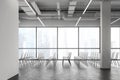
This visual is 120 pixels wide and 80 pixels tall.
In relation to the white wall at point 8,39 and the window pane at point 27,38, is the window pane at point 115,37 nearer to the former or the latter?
the window pane at point 27,38

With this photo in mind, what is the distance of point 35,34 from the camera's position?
18.1 m

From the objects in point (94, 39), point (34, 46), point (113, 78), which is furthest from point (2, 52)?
point (94, 39)

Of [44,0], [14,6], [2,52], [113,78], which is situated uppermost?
[44,0]

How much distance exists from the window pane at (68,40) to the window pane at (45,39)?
1.35ft

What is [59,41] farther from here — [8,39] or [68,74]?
[8,39]

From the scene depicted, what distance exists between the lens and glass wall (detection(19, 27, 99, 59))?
59.4ft

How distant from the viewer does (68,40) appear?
1847cm

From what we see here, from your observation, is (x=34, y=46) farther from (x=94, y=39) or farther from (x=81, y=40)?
(x=94, y=39)

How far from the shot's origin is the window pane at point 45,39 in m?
18.2

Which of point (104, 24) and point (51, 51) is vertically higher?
point (104, 24)

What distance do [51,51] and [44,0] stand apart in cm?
705

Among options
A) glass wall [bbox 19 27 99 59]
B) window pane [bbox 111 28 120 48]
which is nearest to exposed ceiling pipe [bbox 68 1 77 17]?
glass wall [bbox 19 27 99 59]

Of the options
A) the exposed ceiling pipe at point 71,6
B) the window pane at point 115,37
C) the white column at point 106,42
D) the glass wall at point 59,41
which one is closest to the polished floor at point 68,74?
the white column at point 106,42

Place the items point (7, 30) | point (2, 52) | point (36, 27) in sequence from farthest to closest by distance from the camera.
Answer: point (36, 27) < point (7, 30) < point (2, 52)
